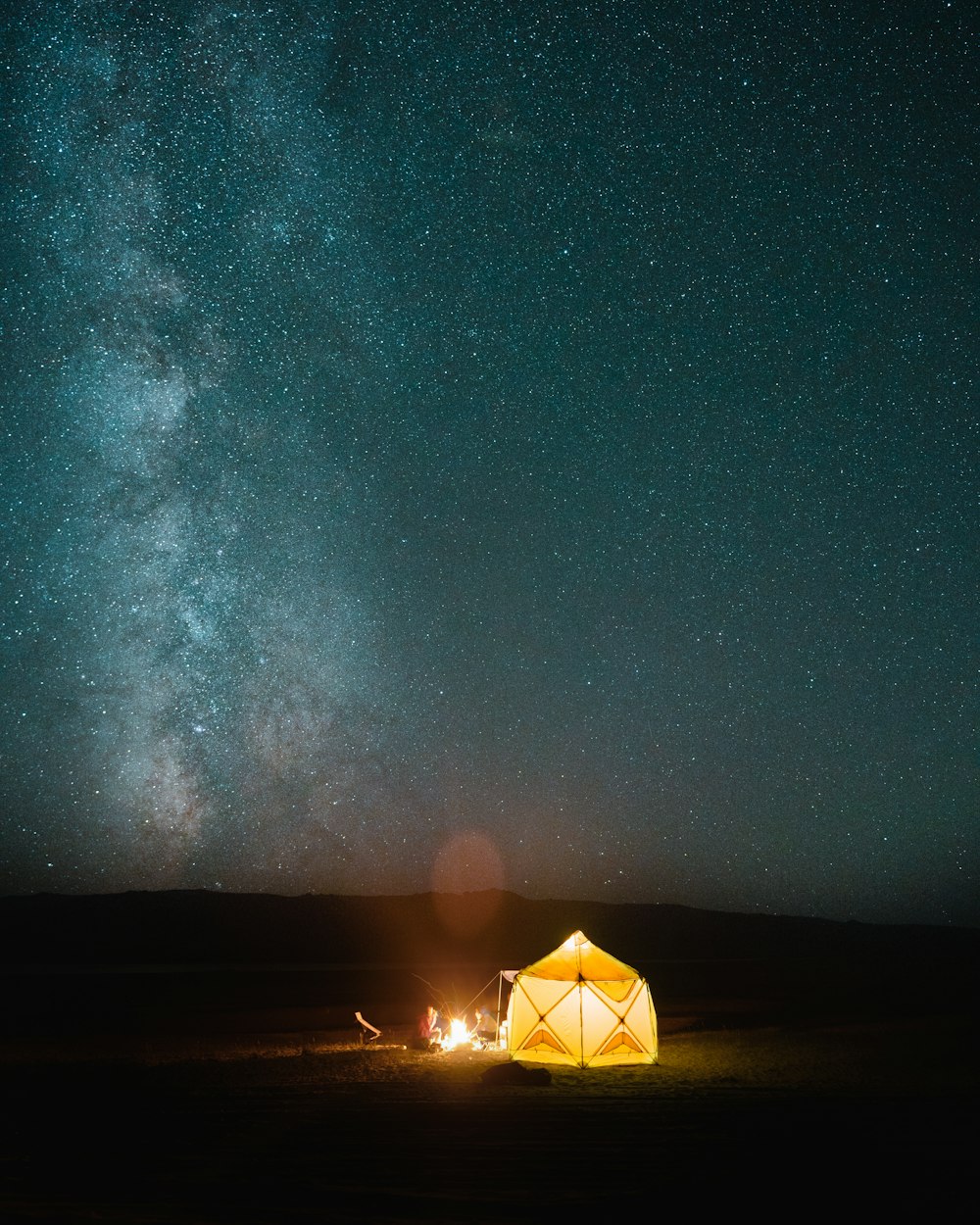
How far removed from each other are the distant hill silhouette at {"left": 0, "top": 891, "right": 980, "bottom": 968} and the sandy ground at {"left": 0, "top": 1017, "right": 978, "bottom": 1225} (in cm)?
3526

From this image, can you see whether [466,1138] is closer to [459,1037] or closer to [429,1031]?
[429,1031]

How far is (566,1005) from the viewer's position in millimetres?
16609

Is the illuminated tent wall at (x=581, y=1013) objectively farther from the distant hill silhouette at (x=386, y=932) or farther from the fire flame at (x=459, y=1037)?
the distant hill silhouette at (x=386, y=932)

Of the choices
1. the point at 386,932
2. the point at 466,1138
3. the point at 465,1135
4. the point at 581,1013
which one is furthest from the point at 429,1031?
the point at 386,932

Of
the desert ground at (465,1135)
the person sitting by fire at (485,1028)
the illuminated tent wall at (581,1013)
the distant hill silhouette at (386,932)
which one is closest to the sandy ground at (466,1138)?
the desert ground at (465,1135)

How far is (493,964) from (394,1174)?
42076 millimetres

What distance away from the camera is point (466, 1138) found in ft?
33.0

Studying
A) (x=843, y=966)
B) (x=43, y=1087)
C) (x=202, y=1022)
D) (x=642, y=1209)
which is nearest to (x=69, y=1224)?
(x=642, y=1209)

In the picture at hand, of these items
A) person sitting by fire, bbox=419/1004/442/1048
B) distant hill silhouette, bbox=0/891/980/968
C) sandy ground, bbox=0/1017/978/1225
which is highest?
distant hill silhouette, bbox=0/891/980/968

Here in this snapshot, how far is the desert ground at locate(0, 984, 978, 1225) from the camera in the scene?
7.77 metres

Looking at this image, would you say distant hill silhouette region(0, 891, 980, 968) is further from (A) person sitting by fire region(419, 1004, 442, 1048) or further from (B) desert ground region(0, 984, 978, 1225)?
(B) desert ground region(0, 984, 978, 1225)

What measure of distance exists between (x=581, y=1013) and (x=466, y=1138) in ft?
22.0

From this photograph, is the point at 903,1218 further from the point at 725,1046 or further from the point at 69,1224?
the point at 725,1046

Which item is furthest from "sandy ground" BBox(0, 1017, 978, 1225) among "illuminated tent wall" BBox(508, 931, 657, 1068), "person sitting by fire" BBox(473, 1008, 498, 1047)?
"person sitting by fire" BBox(473, 1008, 498, 1047)
